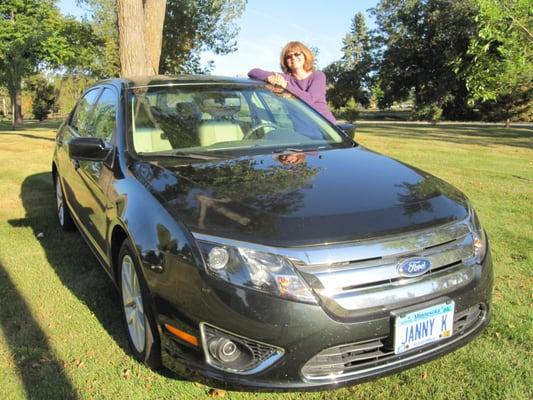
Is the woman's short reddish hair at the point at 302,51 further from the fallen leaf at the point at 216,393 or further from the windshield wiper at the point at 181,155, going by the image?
the fallen leaf at the point at 216,393

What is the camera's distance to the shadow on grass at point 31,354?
2689 mm

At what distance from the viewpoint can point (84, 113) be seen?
4711 millimetres

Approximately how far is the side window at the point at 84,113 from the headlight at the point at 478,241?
121 inches

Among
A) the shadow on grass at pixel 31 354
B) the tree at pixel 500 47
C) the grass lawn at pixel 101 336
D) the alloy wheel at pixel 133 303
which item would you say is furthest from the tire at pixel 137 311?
the tree at pixel 500 47

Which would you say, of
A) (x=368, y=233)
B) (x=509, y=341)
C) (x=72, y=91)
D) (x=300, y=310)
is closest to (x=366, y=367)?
(x=300, y=310)

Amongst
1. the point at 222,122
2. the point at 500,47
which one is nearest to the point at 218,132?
the point at 222,122

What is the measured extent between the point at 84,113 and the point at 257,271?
3.24m

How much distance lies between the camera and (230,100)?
3955 millimetres

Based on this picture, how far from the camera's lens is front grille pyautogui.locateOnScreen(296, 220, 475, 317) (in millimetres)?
2115

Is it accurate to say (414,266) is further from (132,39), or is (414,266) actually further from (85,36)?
(85,36)

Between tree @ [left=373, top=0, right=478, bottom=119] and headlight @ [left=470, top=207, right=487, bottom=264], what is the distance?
35175 mm

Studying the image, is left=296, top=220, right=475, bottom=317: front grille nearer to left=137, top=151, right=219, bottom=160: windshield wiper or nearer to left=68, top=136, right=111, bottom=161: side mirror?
left=137, top=151, right=219, bottom=160: windshield wiper

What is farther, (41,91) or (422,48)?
(41,91)

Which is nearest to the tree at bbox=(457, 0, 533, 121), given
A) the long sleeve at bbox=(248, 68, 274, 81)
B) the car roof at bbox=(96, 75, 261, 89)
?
the long sleeve at bbox=(248, 68, 274, 81)
